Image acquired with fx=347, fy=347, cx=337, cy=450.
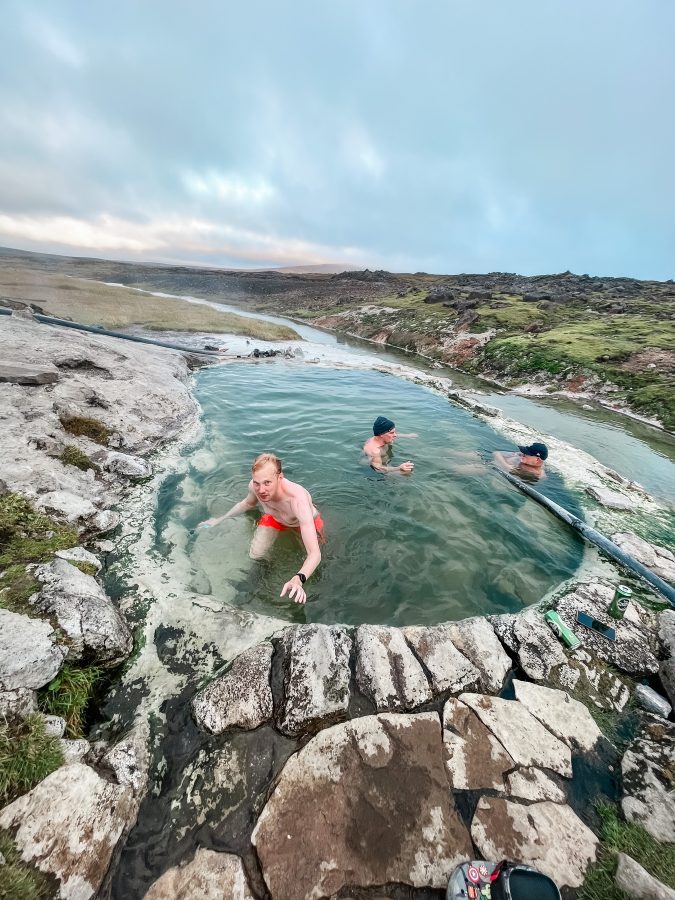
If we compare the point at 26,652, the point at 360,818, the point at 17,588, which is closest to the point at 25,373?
the point at 17,588

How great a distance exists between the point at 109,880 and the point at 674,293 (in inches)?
2985

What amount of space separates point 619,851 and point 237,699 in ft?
10.3

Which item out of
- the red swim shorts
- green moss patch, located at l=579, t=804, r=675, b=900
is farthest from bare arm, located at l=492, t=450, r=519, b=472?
green moss patch, located at l=579, t=804, r=675, b=900

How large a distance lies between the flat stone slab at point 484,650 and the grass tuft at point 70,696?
3763mm

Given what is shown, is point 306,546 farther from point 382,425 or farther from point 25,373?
point 25,373

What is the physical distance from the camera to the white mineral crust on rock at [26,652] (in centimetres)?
275

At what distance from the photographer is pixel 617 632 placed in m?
4.35

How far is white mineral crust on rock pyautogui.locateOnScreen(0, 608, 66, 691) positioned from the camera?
108 inches

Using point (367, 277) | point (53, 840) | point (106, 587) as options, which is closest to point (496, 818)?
point (53, 840)

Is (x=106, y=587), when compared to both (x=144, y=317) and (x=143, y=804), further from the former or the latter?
(x=144, y=317)

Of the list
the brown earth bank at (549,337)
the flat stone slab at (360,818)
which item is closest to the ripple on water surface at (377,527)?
the flat stone slab at (360,818)

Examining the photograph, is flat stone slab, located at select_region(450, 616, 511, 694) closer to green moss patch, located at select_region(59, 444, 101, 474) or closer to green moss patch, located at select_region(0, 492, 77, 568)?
green moss patch, located at select_region(0, 492, 77, 568)

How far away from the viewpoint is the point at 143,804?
8.69 feet

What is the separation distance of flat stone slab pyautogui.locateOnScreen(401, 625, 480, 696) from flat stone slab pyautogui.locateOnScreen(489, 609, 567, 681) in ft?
2.09
